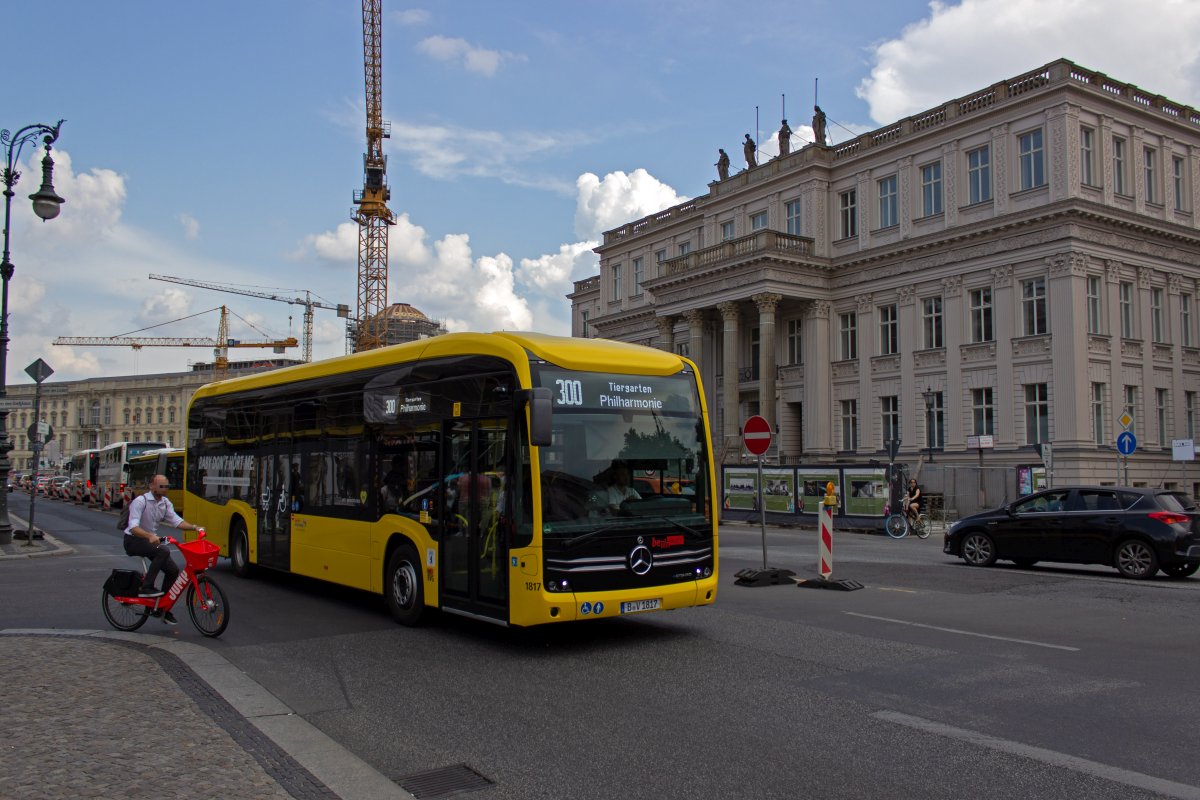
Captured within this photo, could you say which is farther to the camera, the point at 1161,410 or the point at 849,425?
the point at 849,425

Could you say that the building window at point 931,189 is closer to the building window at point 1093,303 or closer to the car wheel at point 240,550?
the building window at point 1093,303

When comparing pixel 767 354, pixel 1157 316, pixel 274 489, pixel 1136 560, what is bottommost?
pixel 1136 560

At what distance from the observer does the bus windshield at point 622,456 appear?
9.25m

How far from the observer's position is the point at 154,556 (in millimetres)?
10539

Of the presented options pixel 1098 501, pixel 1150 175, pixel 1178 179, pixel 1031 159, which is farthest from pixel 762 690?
pixel 1178 179

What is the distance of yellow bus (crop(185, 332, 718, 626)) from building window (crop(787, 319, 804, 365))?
42.7 metres

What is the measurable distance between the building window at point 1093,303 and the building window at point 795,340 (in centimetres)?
1557

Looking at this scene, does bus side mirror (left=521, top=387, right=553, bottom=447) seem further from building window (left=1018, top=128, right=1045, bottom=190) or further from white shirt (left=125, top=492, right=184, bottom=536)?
building window (left=1018, top=128, right=1045, bottom=190)

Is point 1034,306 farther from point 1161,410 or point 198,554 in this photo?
point 198,554

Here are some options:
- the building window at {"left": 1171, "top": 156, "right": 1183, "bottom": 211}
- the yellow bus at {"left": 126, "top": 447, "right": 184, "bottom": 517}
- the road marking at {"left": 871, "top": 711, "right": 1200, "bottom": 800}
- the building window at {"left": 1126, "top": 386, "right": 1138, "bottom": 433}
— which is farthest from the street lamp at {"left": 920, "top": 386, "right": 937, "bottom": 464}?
the road marking at {"left": 871, "top": 711, "right": 1200, "bottom": 800}

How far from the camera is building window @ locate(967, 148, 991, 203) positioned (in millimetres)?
43000

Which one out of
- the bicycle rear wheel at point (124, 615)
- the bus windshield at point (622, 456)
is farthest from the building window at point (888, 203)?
the bicycle rear wheel at point (124, 615)

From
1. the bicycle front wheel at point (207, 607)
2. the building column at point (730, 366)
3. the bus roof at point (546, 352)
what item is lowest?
the bicycle front wheel at point (207, 607)

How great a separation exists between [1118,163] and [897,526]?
71.7ft
